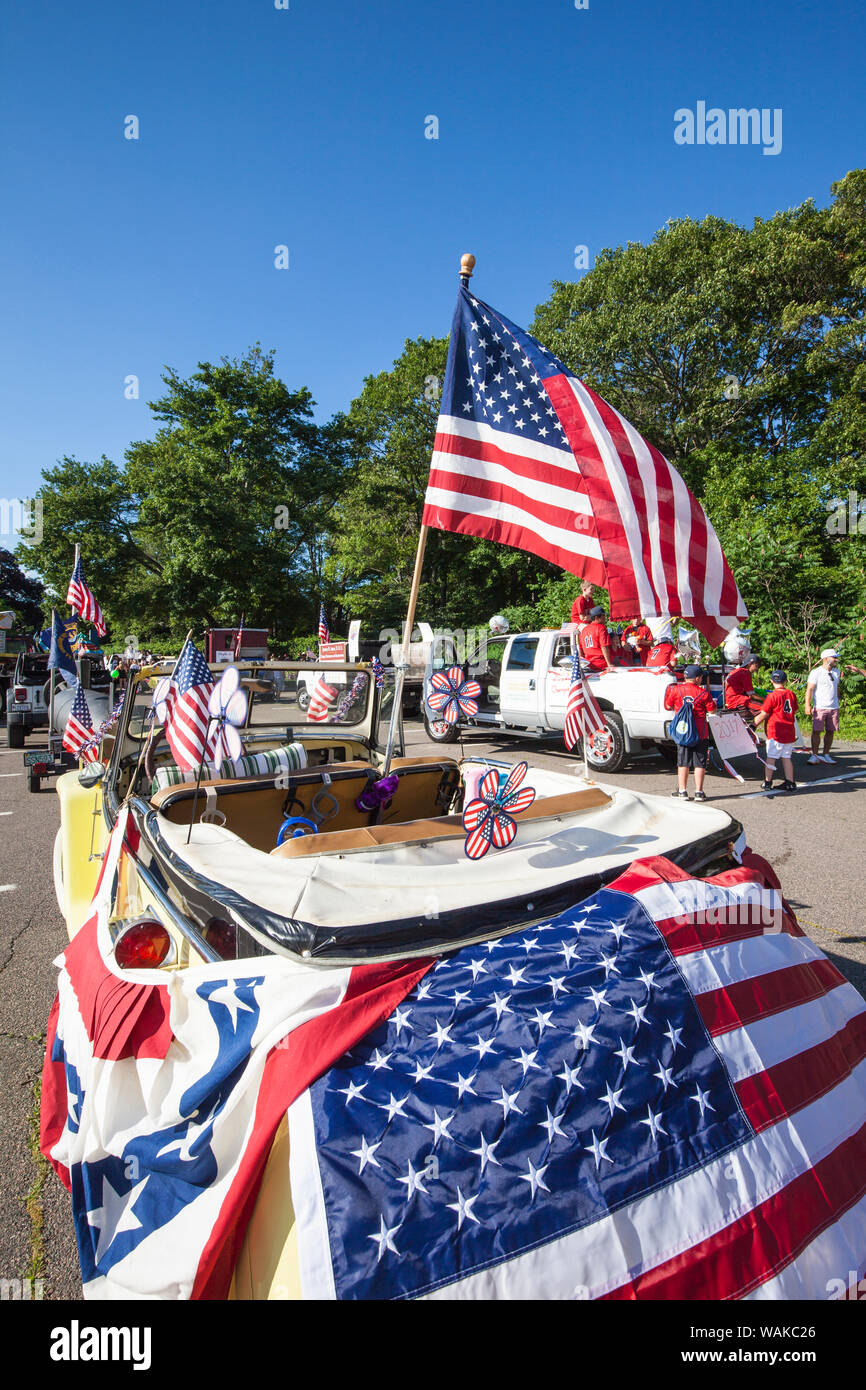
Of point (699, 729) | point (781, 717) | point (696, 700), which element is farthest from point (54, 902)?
point (781, 717)

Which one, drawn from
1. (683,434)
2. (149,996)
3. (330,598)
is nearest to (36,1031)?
(149,996)

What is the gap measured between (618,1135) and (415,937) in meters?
0.68

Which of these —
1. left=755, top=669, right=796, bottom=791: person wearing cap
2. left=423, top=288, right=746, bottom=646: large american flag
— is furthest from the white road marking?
left=423, top=288, right=746, bottom=646: large american flag

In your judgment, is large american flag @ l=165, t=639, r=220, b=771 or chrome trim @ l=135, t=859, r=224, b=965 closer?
chrome trim @ l=135, t=859, r=224, b=965

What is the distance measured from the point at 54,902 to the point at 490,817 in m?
4.46

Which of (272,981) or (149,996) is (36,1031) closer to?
(149,996)

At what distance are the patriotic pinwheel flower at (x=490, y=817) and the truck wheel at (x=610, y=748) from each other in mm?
8070

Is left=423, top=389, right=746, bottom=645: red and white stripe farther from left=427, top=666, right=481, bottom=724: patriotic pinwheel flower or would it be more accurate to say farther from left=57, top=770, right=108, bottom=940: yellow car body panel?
left=57, top=770, right=108, bottom=940: yellow car body panel

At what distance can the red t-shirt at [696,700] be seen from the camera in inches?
344

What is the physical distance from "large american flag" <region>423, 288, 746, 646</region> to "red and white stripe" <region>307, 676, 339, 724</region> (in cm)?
148

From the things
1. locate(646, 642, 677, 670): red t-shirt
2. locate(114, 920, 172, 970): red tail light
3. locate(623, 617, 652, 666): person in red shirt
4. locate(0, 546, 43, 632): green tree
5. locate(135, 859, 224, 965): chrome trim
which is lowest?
locate(114, 920, 172, 970): red tail light

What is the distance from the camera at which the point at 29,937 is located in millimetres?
4859

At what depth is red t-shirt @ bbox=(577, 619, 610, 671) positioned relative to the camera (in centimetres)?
1112

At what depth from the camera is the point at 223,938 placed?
2242mm
